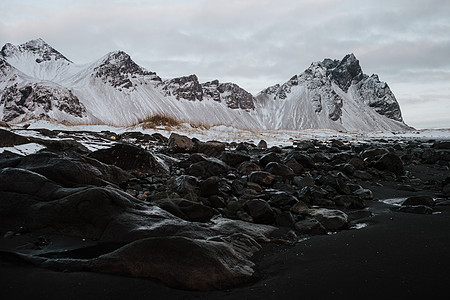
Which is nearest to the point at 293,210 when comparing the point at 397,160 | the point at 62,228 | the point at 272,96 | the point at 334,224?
the point at 334,224

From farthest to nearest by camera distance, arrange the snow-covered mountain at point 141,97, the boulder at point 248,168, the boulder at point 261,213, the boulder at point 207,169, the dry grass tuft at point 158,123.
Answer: the snow-covered mountain at point 141,97, the dry grass tuft at point 158,123, the boulder at point 248,168, the boulder at point 207,169, the boulder at point 261,213

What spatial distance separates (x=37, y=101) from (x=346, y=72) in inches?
7088

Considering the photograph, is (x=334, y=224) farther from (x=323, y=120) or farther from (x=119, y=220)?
(x=323, y=120)

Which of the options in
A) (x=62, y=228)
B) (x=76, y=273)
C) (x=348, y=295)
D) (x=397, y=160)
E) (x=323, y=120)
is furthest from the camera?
(x=323, y=120)

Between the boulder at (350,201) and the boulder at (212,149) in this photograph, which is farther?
the boulder at (212,149)

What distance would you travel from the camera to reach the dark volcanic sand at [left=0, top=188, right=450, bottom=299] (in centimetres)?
228

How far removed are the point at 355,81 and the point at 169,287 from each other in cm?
21886

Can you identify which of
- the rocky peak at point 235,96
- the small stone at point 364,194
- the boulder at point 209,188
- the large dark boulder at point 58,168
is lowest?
the small stone at point 364,194

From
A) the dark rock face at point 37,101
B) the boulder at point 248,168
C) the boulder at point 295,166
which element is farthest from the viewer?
the dark rock face at point 37,101

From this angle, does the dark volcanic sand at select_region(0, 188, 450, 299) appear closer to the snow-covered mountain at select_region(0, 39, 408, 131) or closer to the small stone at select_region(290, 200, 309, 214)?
the small stone at select_region(290, 200, 309, 214)

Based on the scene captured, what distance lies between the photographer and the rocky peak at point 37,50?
115 m

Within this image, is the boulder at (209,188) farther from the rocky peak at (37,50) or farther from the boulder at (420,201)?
the rocky peak at (37,50)

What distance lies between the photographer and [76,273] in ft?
8.31

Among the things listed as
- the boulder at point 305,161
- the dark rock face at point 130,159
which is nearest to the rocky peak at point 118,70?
the dark rock face at point 130,159
